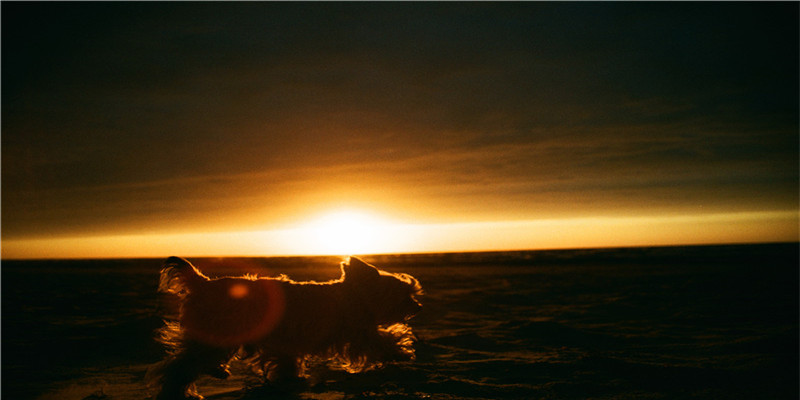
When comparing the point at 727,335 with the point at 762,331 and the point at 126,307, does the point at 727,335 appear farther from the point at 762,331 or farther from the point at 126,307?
the point at 126,307

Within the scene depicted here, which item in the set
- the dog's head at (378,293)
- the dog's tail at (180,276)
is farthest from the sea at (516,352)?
the dog's head at (378,293)

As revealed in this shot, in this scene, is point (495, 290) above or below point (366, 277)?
below

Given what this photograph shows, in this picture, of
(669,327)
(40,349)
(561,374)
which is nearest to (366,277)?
(561,374)

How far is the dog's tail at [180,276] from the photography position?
17.9ft

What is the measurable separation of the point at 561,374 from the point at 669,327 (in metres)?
3.93

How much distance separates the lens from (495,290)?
16.5 metres

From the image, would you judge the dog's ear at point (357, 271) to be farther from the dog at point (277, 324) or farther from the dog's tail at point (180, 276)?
the dog's tail at point (180, 276)

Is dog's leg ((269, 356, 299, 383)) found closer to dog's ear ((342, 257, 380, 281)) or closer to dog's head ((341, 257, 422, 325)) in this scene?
dog's head ((341, 257, 422, 325))

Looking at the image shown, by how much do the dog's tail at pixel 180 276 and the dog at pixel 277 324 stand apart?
1 centimetres

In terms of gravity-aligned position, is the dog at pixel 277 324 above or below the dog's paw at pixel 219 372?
above

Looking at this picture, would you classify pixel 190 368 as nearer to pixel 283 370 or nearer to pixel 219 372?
pixel 219 372

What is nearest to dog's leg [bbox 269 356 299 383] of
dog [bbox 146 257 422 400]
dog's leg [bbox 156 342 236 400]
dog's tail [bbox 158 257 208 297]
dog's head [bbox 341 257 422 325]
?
dog [bbox 146 257 422 400]

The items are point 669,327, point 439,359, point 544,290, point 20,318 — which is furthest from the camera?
point 544,290

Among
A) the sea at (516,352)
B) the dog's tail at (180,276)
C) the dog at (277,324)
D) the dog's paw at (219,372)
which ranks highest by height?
the dog's tail at (180,276)
